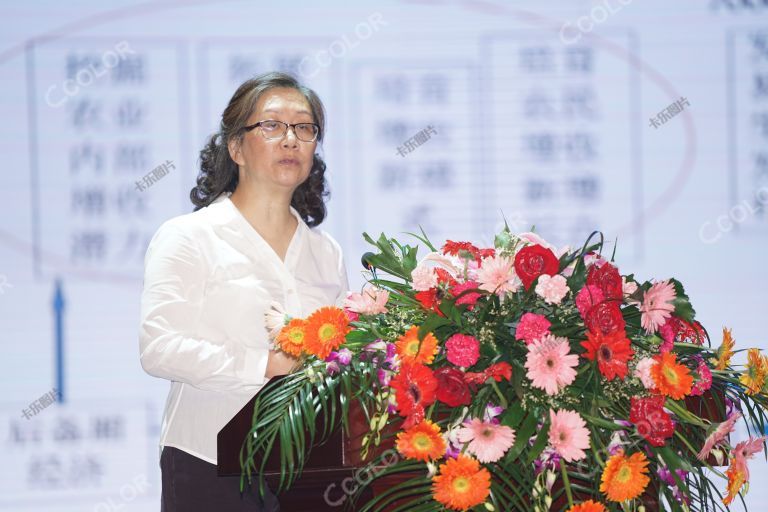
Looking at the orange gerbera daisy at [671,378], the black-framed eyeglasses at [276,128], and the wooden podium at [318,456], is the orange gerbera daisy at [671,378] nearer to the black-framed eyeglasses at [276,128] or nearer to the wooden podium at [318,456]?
the wooden podium at [318,456]

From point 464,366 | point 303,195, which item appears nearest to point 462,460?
point 464,366

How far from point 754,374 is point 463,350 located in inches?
19.2

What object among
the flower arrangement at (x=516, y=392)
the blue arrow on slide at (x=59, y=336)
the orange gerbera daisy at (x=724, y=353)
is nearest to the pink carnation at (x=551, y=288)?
the flower arrangement at (x=516, y=392)

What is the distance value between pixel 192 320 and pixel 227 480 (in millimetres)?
307

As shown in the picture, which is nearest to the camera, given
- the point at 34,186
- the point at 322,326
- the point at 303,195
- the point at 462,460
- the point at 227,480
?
the point at 462,460

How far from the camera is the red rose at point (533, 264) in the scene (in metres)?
1.29

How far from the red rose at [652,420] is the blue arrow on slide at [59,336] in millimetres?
2169

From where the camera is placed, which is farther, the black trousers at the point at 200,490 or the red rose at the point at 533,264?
the black trousers at the point at 200,490

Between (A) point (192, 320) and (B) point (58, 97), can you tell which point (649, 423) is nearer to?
(A) point (192, 320)

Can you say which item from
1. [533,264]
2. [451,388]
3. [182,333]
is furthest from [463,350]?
[182,333]

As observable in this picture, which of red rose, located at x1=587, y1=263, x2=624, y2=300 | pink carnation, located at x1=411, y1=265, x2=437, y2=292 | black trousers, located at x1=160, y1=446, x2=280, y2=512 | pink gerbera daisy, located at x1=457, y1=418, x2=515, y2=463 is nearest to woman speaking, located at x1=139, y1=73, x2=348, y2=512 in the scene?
black trousers, located at x1=160, y1=446, x2=280, y2=512

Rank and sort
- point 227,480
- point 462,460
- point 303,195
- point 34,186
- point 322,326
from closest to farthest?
point 462,460 → point 322,326 → point 227,480 → point 303,195 → point 34,186

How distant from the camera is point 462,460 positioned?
3.98 feet

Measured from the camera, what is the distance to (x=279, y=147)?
6.29 feet
